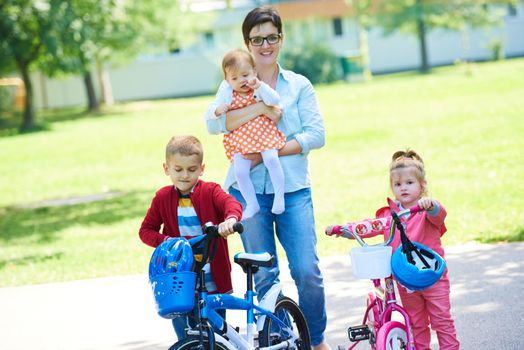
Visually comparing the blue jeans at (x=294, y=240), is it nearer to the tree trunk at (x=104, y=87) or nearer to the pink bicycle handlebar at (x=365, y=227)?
the pink bicycle handlebar at (x=365, y=227)

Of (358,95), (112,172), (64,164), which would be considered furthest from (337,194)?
(358,95)

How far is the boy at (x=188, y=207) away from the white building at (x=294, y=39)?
46352mm

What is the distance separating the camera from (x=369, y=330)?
4824 mm

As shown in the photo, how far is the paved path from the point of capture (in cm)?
596

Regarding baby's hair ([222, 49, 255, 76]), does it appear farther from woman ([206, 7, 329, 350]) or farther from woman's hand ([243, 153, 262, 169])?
woman's hand ([243, 153, 262, 169])

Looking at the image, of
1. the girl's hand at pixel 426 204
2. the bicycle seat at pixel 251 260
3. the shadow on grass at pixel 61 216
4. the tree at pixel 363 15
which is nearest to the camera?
the bicycle seat at pixel 251 260

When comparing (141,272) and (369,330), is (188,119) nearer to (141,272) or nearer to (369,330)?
(141,272)

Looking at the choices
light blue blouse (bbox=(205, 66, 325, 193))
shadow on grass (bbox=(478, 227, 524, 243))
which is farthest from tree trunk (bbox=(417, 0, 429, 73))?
light blue blouse (bbox=(205, 66, 325, 193))

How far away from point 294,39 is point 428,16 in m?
7.34

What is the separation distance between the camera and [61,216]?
13.3m

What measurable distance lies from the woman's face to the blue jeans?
74cm

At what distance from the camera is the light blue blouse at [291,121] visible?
5.00 metres

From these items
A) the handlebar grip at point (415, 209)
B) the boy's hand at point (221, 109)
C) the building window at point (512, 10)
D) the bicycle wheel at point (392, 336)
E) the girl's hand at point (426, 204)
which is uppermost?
the building window at point (512, 10)

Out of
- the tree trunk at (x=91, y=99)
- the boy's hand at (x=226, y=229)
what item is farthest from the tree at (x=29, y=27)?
the boy's hand at (x=226, y=229)
